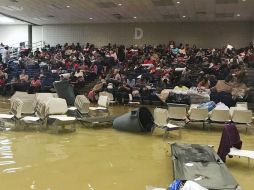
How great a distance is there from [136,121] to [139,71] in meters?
7.83

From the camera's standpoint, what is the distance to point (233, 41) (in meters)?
23.1

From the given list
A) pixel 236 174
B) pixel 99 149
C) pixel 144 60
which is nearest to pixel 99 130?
pixel 99 149

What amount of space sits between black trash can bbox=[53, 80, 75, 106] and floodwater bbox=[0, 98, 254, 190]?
4121 millimetres

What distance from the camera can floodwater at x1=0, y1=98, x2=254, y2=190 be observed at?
17.0 feet

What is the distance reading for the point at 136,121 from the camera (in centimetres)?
882

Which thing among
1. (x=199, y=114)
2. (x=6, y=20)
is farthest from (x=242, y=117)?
(x=6, y=20)

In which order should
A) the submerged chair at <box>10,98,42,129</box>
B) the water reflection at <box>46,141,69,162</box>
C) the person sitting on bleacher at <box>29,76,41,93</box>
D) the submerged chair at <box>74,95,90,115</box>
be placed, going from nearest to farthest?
the water reflection at <box>46,141,69,162</box> → the submerged chair at <box>10,98,42,129</box> → the submerged chair at <box>74,95,90,115</box> → the person sitting on bleacher at <box>29,76,41,93</box>

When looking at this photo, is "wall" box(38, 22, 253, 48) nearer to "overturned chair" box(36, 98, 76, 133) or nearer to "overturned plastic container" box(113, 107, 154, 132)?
"overturned plastic container" box(113, 107, 154, 132)

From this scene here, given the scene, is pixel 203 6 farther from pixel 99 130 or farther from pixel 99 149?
pixel 99 149

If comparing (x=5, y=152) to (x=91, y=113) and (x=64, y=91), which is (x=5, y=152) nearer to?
(x=91, y=113)

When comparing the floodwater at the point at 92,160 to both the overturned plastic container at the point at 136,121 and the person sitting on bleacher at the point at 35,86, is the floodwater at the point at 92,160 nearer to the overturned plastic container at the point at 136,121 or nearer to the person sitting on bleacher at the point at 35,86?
the overturned plastic container at the point at 136,121

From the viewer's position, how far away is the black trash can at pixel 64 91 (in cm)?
1304

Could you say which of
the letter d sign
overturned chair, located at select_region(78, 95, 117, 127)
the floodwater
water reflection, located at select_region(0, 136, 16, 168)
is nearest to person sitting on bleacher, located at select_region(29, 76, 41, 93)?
overturned chair, located at select_region(78, 95, 117, 127)

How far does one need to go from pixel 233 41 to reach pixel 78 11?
9.57 metres
